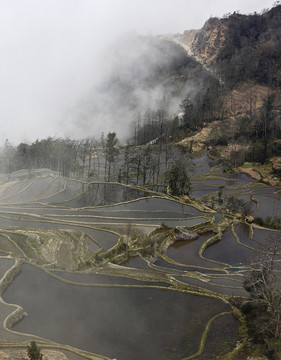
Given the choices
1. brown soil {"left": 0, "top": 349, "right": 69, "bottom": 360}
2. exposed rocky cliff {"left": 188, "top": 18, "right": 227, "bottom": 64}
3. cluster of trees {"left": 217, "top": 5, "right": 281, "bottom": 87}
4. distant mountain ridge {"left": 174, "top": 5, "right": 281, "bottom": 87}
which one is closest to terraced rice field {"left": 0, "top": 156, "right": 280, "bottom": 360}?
brown soil {"left": 0, "top": 349, "right": 69, "bottom": 360}

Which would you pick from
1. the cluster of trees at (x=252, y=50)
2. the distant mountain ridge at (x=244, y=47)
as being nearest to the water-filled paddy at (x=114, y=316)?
the cluster of trees at (x=252, y=50)

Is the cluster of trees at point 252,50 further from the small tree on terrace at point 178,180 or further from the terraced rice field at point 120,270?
the terraced rice field at point 120,270

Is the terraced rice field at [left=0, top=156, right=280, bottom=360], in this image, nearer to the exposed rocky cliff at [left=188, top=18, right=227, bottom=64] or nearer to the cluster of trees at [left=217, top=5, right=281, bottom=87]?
the cluster of trees at [left=217, top=5, right=281, bottom=87]

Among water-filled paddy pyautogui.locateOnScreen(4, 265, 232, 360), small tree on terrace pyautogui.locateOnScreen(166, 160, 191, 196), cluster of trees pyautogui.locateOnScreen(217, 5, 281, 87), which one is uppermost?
cluster of trees pyautogui.locateOnScreen(217, 5, 281, 87)

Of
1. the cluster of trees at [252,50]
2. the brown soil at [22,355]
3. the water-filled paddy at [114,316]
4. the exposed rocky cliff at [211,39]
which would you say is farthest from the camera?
the exposed rocky cliff at [211,39]

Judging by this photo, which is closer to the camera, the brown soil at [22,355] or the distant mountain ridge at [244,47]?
the brown soil at [22,355]

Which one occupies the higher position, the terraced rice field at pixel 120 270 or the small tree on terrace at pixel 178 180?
the small tree on terrace at pixel 178 180

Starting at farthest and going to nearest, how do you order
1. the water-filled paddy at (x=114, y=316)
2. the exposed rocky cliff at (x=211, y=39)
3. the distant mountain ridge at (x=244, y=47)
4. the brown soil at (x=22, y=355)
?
the exposed rocky cliff at (x=211, y=39)
the distant mountain ridge at (x=244, y=47)
the water-filled paddy at (x=114, y=316)
the brown soil at (x=22, y=355)

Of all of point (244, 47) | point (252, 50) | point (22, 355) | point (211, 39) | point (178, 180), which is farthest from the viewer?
point (211, 39)

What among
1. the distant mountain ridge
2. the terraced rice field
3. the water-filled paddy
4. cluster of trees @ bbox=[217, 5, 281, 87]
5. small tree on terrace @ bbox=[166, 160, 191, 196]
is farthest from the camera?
the distant mountain ridge

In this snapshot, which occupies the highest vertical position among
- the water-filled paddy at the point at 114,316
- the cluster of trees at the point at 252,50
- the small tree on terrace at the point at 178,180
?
the cluster of trees at the point at 252,50

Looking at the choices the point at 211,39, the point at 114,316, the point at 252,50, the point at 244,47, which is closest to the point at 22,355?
the point at 114,316

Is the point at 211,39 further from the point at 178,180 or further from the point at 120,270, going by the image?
the point at 120,270
